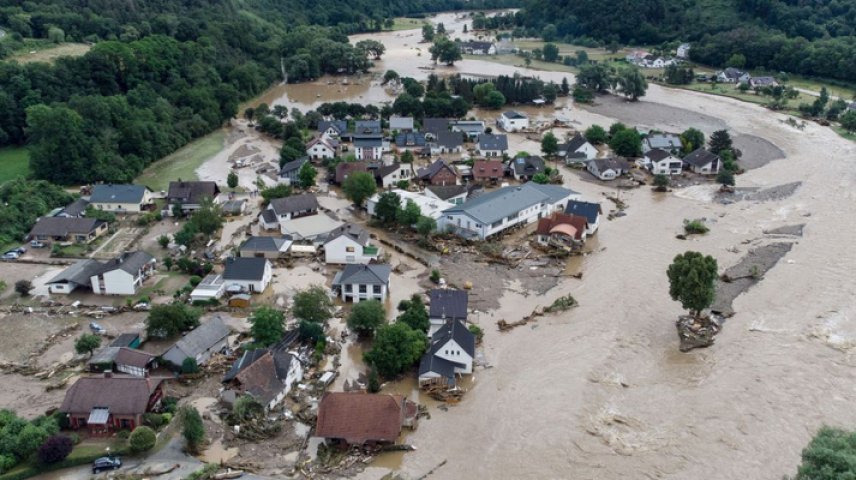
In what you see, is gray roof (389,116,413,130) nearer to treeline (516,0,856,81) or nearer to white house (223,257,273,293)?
white house (223,257,273,293)

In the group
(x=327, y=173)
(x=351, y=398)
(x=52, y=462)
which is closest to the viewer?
(x=52, y=462)

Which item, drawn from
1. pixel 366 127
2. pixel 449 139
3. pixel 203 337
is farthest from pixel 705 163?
pixel 203 337

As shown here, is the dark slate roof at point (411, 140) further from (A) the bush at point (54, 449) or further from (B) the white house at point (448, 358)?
(A) the bush at point (54, 449)

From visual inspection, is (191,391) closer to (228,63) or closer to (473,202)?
(473,202)

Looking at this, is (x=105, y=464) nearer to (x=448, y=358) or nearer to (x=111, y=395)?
(x=111, y=395)

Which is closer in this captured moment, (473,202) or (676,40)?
(473,202)

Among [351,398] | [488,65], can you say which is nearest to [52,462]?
[351,398]

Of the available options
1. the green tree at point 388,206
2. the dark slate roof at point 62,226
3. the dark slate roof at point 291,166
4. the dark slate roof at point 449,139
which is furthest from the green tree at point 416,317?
the dark slate roof at point 449,139
